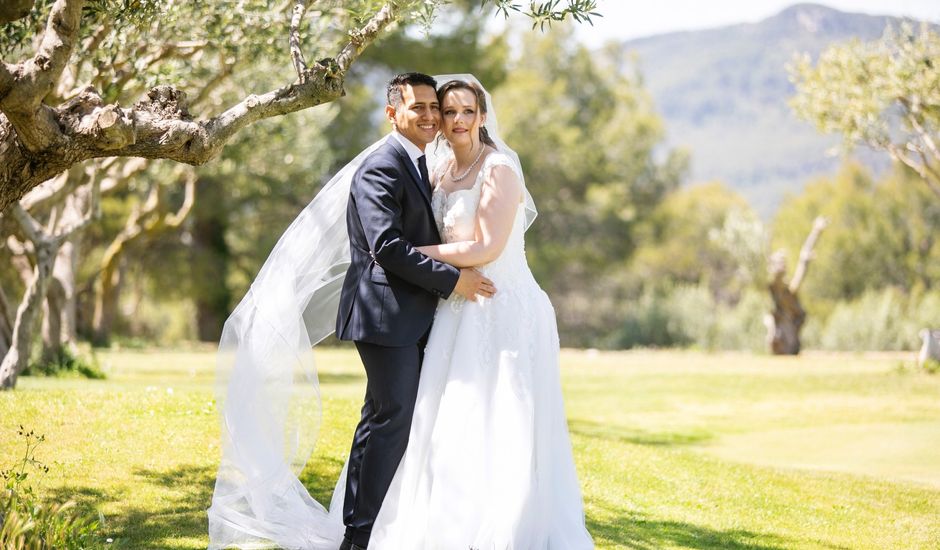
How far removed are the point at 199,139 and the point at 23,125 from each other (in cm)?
88

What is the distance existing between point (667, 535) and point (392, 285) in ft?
9.91

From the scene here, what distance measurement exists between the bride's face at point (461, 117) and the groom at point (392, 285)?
89 mm

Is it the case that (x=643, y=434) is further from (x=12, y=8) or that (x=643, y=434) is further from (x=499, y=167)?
(x=12, y=8)

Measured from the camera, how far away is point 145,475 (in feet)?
23.4

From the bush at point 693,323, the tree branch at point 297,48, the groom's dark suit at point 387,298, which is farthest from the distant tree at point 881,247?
the groom's dark suit at point 387,298

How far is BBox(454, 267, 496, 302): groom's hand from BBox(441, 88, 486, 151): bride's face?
754 millimetres

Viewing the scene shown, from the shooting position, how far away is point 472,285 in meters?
5.45

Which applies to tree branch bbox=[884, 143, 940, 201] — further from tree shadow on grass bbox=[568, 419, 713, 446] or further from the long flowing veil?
the long flowing veil

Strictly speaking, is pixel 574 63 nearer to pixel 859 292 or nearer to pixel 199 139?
pixel 859 292

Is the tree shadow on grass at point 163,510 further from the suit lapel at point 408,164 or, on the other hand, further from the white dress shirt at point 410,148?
the white dress shirt at point 410,148

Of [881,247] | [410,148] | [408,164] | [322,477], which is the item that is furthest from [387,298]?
[881,247]

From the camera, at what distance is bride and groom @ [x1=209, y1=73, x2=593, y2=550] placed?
210 inches

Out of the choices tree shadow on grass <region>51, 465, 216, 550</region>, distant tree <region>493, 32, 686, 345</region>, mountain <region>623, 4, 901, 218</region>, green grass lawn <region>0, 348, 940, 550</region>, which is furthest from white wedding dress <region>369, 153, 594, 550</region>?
mountain <region>623, 4, 901, 218</region>

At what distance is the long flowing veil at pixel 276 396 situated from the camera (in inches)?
224
